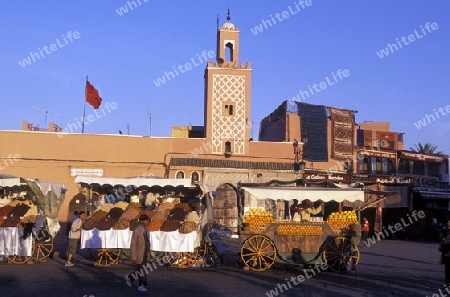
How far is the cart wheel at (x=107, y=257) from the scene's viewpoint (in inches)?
562

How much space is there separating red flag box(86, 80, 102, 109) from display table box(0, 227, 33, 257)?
1702cm

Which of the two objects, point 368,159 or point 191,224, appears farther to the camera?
point 368,159

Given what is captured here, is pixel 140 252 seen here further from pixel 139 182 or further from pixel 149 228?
pixel 139 182

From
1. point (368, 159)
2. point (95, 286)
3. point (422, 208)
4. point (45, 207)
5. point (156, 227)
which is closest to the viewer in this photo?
point (95, 286)

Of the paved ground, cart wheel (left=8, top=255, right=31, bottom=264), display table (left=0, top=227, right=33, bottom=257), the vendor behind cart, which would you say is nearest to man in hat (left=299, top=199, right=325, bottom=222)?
the vendor behind cart

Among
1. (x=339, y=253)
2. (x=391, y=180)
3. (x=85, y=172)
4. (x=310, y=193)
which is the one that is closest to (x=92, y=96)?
(x=85, y=172)

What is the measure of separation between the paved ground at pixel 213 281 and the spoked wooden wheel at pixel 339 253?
308 millimetres

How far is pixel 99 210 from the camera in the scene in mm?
15031

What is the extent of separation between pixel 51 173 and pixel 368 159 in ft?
56.5

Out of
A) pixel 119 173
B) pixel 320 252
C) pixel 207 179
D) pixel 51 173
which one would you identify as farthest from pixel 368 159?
pixel 320 252

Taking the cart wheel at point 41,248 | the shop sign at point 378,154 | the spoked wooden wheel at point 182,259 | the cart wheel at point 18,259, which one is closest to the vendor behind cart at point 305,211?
the spoked wooden wheel at point 182,259

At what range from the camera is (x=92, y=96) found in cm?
3097

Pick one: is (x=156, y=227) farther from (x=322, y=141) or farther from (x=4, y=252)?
(x=322, y=141)

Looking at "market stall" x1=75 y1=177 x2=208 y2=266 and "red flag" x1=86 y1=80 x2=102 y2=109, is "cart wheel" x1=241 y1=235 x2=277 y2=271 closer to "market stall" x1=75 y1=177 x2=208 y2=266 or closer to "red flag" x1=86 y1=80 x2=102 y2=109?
"market stall" x1=75 y1=177 x2=208 y2=266
